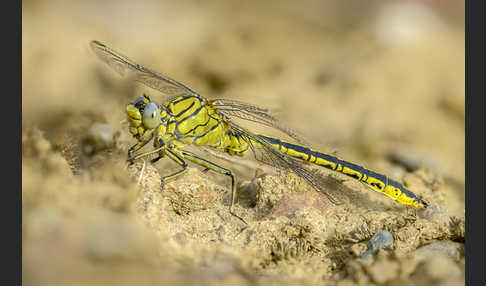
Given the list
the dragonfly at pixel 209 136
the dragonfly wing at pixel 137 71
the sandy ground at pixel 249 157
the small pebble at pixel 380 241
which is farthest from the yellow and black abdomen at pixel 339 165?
the small pebble at pixel 380 241

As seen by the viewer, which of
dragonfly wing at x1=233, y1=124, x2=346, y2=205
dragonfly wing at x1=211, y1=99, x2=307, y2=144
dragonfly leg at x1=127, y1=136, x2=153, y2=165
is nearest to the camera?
dragonfly leg at x1=127, y1=136, x2=153, y2=165

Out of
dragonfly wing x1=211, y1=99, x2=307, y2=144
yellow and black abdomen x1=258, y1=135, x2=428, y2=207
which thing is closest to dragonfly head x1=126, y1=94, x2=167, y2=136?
dragonfly wing x1=211, y1=99, x2=307, y2=144

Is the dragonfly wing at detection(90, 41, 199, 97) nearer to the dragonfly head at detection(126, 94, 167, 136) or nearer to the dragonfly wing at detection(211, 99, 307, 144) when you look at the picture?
the dragonfly wing at detection(211, 99, 307, 144)

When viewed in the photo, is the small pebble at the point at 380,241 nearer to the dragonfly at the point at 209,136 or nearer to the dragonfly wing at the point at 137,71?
the dragonfly at the point at 209,136

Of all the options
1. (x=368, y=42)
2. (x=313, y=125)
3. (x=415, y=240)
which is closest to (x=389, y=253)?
(x=415, y=240)

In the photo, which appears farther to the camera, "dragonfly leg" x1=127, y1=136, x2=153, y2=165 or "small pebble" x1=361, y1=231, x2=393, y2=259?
"dragonfly leg" x1=127, y1=136, x2=153, y2=165

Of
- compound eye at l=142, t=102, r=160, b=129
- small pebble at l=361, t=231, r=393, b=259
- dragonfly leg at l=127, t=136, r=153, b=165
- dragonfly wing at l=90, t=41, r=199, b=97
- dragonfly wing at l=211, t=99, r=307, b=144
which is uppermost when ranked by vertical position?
dragonfly wing at l=90, t=41, r=199, b=97

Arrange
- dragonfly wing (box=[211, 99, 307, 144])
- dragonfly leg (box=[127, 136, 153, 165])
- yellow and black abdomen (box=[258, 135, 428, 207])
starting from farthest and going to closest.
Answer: dragonfly wing (box=[211, 99, 307, 144]) → yellow and black abdomen (box=[258, 135, 428, 207]) → dragonfly leg (box=[127, 136, 153, 165])
